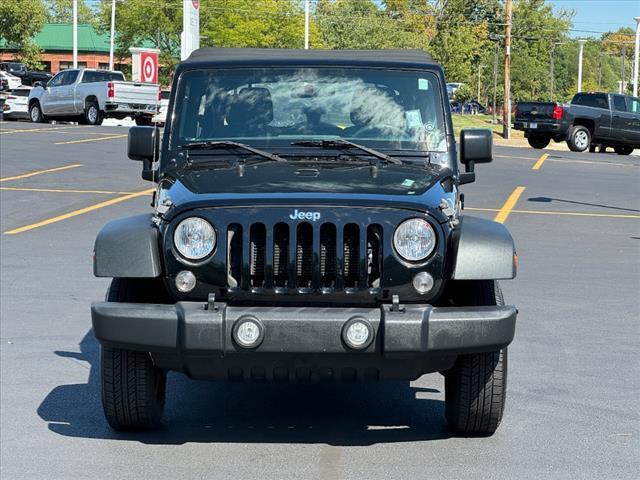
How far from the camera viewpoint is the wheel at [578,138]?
3638cm

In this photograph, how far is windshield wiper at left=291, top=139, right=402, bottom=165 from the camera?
6.64 metres

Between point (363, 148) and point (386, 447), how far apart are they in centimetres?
163

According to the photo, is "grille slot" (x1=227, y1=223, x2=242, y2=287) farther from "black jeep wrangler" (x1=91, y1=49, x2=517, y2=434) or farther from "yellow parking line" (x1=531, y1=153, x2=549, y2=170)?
"yellow parking line" (x1=531, y1=153, x2=549, y2=170)

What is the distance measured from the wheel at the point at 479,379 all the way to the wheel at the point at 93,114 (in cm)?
3331

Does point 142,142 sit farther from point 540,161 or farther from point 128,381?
point 540,161

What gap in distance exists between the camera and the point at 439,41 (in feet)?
296

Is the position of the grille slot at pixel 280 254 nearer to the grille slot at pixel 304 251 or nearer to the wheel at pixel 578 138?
the grille slot at pixel 304 251

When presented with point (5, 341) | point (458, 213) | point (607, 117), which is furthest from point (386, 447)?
point (607, 117)

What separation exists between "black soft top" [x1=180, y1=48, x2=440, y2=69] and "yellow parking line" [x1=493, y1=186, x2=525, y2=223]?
8.76 meters

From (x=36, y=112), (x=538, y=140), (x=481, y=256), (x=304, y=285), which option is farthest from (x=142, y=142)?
(x=36, y=112)

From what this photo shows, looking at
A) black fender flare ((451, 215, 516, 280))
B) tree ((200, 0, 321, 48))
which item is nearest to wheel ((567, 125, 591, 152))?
black fender flare ((451, 215, 516, 280))

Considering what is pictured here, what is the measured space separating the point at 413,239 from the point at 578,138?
31728 millimetres

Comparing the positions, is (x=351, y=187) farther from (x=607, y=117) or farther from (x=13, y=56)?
(x=13, y=56)

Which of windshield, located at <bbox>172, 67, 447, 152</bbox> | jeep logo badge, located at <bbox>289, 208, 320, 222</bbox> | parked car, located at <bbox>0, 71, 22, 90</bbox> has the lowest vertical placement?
jeep logo badge, located at <bbox>289, 208, 320, 222</bbox>
